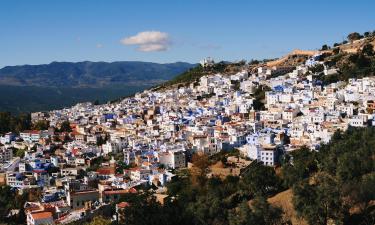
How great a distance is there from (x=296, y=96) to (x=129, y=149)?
12.3 metres

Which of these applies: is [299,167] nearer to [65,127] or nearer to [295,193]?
[295,193]

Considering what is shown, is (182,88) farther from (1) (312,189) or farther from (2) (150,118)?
(1) (312,189)

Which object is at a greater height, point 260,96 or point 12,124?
point 260,96

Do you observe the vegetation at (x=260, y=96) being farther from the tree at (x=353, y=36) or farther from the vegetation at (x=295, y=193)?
the tree at (x=353, y=36)

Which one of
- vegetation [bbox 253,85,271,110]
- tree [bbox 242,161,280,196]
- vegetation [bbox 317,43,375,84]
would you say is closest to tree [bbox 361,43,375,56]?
vegetation [bbox 317,43,375,84]

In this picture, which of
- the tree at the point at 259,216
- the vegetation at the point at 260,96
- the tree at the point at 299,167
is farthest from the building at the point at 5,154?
the tree at the point at 259,216

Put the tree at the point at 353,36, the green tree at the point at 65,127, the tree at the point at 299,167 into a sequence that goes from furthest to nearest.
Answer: the tree at the point at 353,36 < the green tree at the point at 65,127 < the tree at the point at 299,167

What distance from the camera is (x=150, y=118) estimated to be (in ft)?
133

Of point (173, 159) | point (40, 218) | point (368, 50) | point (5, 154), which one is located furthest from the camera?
point (368, 50)

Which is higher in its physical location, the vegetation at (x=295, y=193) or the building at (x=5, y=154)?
the vegetation at (x=295, y=193)

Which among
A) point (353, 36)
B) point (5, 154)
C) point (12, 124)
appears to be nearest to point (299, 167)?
point (5, 154)

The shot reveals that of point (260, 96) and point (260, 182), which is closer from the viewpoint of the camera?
point (260, 182)

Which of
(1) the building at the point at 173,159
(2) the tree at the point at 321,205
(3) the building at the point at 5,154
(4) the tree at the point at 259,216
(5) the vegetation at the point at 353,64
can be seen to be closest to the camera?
(2) the tree at the point at 321,205

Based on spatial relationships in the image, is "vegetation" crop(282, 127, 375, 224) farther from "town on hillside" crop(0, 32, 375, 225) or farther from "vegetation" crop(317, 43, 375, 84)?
"vegetation" crop(317, 43, 375, 84)
